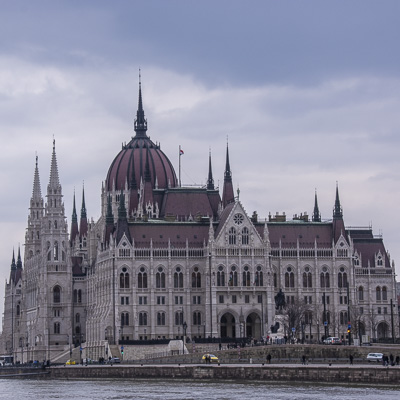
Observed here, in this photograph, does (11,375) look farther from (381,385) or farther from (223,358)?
(381,385)

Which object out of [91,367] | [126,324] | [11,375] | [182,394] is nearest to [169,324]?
[126,324]

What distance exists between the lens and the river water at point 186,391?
11838 cm

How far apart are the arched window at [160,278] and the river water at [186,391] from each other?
46870mm

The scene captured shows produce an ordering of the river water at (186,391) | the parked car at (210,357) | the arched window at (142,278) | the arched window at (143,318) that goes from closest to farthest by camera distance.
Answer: the river water at (186,391), the parked car at (210,357), the arched window at (143,318), the arched window at (142,278)

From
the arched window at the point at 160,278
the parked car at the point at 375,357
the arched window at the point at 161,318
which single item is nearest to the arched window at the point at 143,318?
the arched window at the point at 161,318

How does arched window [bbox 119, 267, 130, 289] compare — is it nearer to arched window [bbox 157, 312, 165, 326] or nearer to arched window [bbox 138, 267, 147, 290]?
arched window [bbox 138, 267, 147, 290]

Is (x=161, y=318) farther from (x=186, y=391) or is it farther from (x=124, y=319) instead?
(x=186, y=391)

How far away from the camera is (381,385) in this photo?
119 m

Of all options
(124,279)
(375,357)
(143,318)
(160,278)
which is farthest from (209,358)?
(160,278)

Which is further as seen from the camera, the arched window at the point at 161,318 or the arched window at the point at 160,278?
the arched window at the point at 160,278

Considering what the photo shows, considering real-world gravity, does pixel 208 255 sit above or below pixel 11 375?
above

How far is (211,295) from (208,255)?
5263 mm

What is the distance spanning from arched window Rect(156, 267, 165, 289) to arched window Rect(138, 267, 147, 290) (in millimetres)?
1612

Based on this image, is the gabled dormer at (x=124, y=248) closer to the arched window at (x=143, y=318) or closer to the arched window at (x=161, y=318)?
the arched window at (x=143, y=318)
